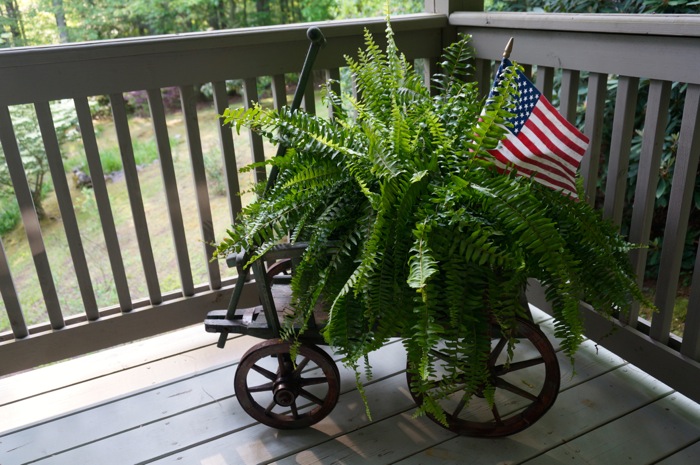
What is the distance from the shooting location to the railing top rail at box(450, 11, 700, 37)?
1.48 meters

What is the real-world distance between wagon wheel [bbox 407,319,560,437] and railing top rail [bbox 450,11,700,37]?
85cm

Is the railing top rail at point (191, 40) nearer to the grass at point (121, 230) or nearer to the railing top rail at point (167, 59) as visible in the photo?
the railing top rail at point (167, 59)

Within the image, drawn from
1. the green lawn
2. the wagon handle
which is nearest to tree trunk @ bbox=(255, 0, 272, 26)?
the green lawn

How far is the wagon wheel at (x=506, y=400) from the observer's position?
65.9 inches

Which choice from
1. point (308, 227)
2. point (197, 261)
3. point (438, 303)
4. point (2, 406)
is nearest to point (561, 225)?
point (438, 303)

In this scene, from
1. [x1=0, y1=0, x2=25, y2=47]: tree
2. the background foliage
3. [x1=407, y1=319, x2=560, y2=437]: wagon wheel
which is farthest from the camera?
[x1=0, y1=0, x2=25, y2=47]: tree

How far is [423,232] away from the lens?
54.2 inches

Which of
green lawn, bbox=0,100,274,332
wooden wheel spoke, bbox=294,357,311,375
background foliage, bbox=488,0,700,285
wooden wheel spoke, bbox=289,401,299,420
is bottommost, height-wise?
green lawn, bbox=0,100,274,332

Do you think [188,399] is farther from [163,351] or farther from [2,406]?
[2,406]

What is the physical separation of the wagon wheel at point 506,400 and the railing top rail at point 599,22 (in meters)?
0.85

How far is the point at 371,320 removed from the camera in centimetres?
147

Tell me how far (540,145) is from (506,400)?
33.8 inches

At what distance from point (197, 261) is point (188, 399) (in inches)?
94.9

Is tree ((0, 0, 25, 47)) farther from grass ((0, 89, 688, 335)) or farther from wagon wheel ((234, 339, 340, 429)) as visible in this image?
wagon wheel ((234, 339, 340, 429))
